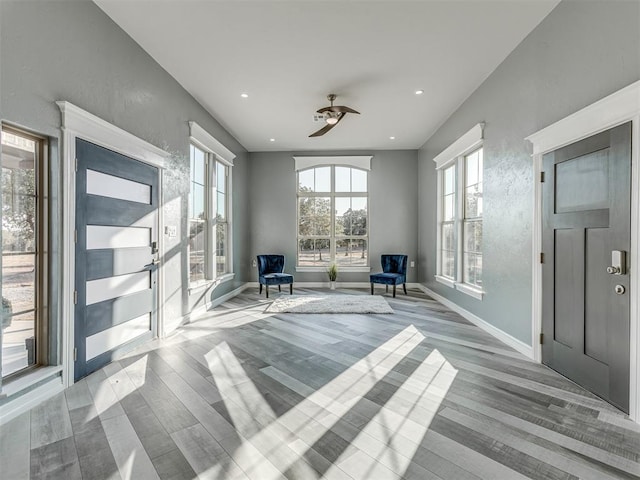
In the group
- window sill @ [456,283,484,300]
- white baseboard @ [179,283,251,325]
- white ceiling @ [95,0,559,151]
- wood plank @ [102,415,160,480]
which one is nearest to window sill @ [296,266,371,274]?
white baseboard @ [179,283,251,325]

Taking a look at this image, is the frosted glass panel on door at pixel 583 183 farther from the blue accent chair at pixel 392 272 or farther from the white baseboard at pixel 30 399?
the white baseboard at pixel 30 399

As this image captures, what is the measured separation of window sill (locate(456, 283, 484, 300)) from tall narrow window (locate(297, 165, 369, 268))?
280 centimetres

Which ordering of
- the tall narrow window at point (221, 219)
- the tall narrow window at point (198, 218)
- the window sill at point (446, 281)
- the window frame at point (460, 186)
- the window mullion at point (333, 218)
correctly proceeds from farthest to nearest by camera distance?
1. the window mullion at point (333, 218)
2. the tall narrow window at point (221, 219)
3. the window sill at point (446, 281)
4. the tall narrow window at point (198, 218)
5. the window frame at point (460, 186)

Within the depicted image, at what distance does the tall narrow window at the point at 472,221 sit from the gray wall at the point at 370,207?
2310 millimetres

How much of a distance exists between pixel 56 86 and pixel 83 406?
2.35 meters

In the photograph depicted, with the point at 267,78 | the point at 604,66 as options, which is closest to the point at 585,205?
the point at 604,66

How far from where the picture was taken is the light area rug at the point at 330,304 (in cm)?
506

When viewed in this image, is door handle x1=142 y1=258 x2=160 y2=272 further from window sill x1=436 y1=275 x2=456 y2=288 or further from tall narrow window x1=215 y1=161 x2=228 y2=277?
window sill x1=436 y1=275 x2=456 y2=288

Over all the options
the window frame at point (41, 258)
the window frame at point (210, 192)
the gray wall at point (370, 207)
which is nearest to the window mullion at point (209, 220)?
the window frame at point (210, 192)

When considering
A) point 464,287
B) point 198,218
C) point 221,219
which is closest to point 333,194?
point 221,219

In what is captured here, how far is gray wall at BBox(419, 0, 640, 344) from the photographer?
226 centimetres

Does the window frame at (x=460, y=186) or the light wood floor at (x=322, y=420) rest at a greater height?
the window frame at (x=460, y=186)

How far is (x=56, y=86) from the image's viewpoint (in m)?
2.38

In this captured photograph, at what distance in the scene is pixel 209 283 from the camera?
16.8 ft
